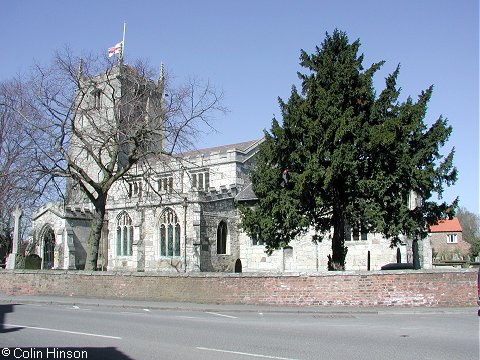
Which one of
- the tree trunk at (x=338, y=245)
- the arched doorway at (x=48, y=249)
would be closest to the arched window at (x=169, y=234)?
the arched doorway at (x=48, y=249)

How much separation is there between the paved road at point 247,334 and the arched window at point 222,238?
20613mm

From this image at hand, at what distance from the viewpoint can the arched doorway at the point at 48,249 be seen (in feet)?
149

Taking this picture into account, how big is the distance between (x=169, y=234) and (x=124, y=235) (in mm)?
5962

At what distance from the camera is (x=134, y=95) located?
83.1 feet

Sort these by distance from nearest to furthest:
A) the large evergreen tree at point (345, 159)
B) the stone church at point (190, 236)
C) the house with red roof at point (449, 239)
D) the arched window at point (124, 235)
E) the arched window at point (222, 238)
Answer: the large evergreen tree at point (345, 159) → the stone church at point (190, 236) → the arched window at point (222, 238) → the arched window at point (124, 235) → the house with red roof at point (449, 239)

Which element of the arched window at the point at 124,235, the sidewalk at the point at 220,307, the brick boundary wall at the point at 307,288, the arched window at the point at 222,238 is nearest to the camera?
the sidewalk at the point at 220,307

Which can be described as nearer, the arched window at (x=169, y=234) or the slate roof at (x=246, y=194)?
the slate roof at (x=246, y=194)

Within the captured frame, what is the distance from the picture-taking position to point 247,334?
11820 millimetres

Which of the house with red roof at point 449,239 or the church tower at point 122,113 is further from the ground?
the church tower at point 122,113

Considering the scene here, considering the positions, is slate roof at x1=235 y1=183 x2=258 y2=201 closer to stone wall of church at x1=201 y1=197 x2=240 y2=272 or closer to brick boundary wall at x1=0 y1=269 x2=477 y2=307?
stone wall of church at x1=201 y1=197 x2=240 y2=272

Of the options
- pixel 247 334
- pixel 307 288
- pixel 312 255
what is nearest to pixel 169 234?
pixel 312 255

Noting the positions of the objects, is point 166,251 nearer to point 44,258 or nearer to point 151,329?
point 44,258

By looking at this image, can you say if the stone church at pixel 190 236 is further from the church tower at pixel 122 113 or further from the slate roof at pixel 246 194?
the church tower at pixel 122 113

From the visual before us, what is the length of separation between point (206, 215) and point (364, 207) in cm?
1918
